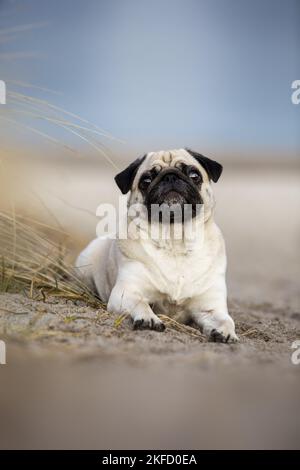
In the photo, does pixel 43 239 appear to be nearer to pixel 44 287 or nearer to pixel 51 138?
pixel 44 287

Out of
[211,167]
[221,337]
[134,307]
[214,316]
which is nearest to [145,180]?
[211,167]

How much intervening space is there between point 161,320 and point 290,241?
5917 millimetres

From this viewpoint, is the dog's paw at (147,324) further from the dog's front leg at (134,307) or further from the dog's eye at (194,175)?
the dog's eye at (194,175)

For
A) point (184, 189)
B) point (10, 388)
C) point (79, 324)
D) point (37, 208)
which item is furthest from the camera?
point (37, 208)

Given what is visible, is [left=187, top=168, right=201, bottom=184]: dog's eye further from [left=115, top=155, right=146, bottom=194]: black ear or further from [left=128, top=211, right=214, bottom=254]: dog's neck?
[left=115, top=155, right=146, bottom=194]: black ear

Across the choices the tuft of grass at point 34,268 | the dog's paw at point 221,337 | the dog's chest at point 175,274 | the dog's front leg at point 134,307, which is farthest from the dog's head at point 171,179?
the dog's paw at point 221,337

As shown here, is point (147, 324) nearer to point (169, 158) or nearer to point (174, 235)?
point (174, 235)

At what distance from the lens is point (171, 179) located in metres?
3.57

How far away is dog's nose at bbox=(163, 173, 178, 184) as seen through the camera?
11.7ft

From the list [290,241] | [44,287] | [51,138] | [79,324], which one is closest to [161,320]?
[79,324]

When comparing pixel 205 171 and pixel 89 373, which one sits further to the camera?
pixel 205 171

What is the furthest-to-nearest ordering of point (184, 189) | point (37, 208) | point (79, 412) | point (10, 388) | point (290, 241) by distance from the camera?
point (290, 241) < point (37, 208) < point (184, 189) < point (10, 388) < point (79, 412)

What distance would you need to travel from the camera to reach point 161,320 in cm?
356

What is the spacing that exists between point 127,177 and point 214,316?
0.89m
